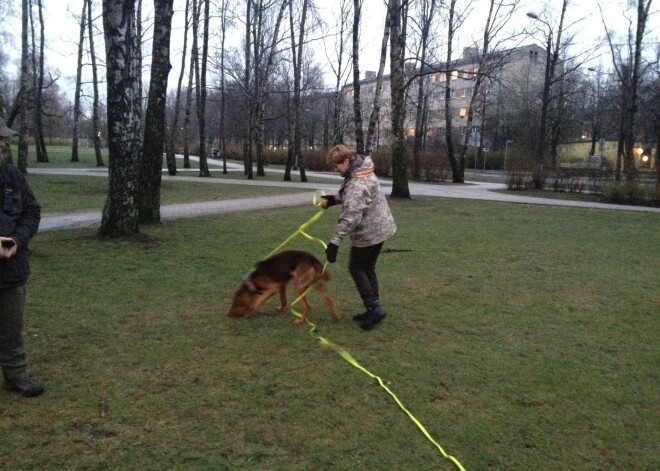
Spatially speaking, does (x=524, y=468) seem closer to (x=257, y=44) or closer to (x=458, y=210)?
(x=458, y=210)

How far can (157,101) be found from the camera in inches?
429

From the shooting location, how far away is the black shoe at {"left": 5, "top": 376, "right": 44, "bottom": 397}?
3707 mm

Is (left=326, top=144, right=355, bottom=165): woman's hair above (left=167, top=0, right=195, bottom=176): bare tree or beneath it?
beneath

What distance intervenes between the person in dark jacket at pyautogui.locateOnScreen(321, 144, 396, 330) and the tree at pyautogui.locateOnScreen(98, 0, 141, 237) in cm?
506

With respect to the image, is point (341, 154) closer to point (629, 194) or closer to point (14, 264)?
point (14, 264)

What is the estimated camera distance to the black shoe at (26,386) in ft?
12.2

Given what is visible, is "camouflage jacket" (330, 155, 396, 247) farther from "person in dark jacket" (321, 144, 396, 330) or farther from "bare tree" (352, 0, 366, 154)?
"bare tree" (352, 0, 366, 154)

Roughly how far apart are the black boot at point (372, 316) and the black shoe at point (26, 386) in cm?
282

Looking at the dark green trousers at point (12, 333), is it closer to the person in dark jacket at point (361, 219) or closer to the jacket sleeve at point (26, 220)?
the jacket sleeve at point (26, 220)

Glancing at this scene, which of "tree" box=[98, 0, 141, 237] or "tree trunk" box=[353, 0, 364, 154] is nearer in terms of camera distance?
"tree" box=[98, 0, 141, 237]

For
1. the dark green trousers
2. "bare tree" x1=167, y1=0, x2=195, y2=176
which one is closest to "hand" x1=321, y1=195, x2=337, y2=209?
the dark green trousers

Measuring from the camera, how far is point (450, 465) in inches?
121

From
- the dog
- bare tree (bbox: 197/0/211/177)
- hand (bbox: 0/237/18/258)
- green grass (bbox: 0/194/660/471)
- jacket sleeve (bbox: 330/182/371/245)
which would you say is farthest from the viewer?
bare tree (bbox: 197/0/211/177)

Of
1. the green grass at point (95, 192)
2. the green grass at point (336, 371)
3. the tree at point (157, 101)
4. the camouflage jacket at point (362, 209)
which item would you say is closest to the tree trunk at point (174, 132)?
the green grass at point (95, 192)
